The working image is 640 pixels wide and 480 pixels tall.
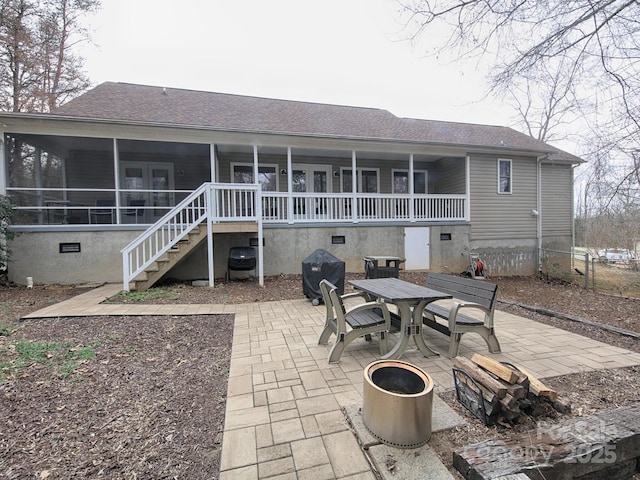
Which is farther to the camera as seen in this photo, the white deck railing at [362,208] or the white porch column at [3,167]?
the white deck railing at [362,208]

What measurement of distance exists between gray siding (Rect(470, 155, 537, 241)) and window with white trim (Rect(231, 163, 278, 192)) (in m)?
7.09

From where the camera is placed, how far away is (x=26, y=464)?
190cm

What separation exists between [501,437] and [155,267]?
7100 mm

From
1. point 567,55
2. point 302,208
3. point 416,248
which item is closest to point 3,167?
point 302,208

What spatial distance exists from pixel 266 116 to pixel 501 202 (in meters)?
9.12

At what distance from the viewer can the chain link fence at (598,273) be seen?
9703 millimetres

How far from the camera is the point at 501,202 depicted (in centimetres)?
1148

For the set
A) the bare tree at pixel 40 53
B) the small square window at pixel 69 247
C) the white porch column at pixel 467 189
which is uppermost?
the bare tree at pixel 40 53

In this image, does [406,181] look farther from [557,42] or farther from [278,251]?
[557,42]

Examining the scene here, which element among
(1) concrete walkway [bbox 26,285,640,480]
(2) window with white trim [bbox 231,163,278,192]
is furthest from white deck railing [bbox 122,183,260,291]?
(2) window with white trim [bbox 231,163,278,192]

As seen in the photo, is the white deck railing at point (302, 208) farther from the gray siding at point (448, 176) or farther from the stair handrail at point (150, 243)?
the gray siding at point (448, 176)

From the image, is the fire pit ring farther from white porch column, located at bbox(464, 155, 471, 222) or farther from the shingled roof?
white porch column, located at bbox(464, 155, 471, 222)

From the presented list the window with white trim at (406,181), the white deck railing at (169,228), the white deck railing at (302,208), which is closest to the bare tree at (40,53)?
the white deck railing at (302,208)

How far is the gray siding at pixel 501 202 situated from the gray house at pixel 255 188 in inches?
2.0
